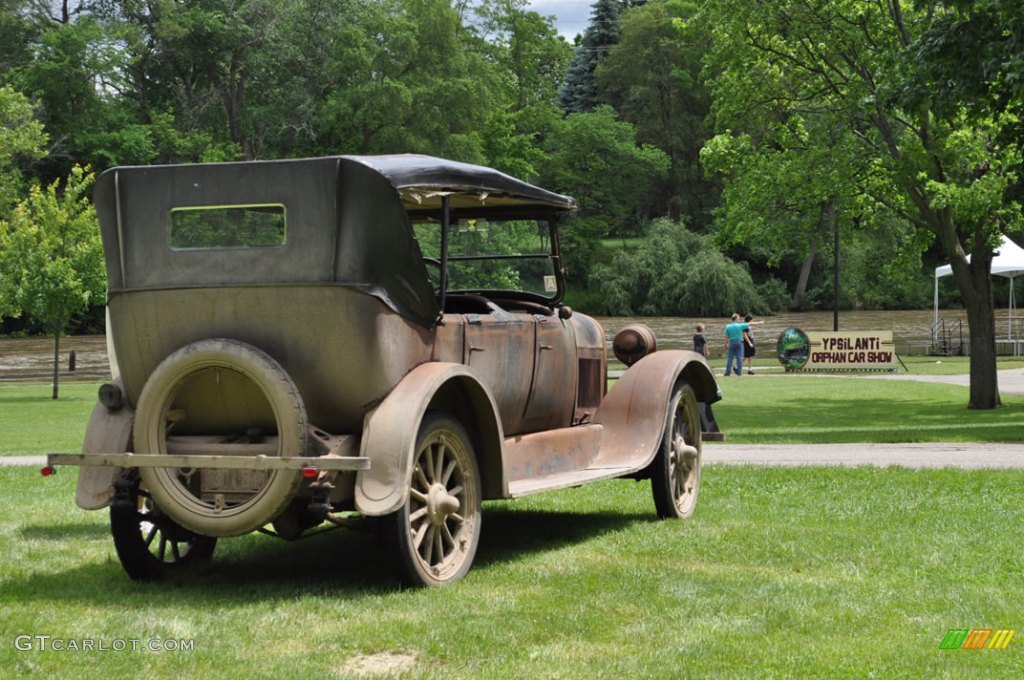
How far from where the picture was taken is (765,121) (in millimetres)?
27906

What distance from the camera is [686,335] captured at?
60.9 m

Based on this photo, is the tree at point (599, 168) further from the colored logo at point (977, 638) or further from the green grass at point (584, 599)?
the colored logo at point (977, 638)

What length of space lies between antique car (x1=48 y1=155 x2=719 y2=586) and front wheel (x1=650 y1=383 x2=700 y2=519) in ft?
6.11

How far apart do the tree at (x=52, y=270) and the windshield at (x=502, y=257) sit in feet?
88.3

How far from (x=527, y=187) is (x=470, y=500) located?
2.21m

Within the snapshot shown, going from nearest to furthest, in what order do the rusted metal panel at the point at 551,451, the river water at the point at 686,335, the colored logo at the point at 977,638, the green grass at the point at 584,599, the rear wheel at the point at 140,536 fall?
the green grass at the point at 584,599 → the colored logo at the point at 977,638 → the rear wheel at the point at 140,536 → the rusted metal panel at the point at 551,451 → the river water at the point at 686,335

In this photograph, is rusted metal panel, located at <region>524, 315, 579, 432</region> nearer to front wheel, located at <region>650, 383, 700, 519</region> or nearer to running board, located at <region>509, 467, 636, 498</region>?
running board, located at <region>509, 467, 636, 498</region>

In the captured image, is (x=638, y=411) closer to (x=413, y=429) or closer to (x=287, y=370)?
(x=413, y=429)

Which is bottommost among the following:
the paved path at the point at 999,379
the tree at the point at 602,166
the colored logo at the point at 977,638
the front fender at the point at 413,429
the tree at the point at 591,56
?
the paved path at the point at 999,379

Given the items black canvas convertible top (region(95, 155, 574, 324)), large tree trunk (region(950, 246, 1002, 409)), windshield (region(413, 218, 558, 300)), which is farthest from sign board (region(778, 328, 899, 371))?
black canvas convertible top (region(95, 155, 574, 324))

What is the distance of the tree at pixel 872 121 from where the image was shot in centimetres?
2373

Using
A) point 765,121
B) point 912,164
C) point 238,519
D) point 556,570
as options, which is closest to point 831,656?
point 556,570

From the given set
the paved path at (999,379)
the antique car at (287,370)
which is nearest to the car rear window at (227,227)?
the antique car at (287,370)

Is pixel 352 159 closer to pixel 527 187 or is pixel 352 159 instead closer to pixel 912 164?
pixel 527 187
